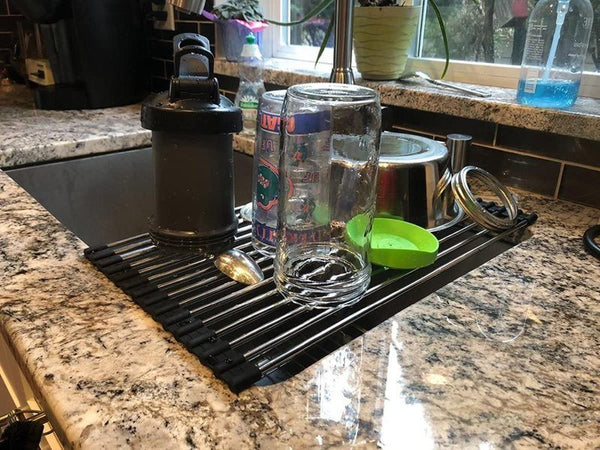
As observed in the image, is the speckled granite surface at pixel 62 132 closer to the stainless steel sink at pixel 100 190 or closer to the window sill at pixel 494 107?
the stainless steel sink at pixel 100 190

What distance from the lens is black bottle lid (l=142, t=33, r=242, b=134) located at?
64cm

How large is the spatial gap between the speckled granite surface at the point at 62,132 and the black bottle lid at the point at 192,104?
62cm

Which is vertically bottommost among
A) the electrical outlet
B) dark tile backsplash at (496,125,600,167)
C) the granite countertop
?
the granite countertop

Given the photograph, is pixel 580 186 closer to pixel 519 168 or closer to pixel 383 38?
pixel 519 168

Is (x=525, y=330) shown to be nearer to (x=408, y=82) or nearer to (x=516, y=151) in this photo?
(x=516, y=151)

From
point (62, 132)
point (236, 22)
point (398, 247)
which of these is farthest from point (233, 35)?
point (398, 247)

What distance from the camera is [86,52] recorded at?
1502 millimetres

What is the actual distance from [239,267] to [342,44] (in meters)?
0.41

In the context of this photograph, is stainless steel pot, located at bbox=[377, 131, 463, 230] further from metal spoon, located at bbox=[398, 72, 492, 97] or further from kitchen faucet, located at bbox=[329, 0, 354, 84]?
metal spoon, located at bbox=[398, 72, 492, 97]

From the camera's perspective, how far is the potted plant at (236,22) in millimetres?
1445

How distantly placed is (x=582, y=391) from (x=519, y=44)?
2.95 feet

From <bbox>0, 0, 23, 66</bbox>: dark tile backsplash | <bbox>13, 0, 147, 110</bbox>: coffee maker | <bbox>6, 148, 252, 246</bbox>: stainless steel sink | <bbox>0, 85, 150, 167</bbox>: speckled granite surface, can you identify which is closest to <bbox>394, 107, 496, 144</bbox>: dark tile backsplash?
<bbox>6, 148, 252, 246</bbox>: stainless steel sink

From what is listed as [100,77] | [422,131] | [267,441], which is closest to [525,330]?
[267,441]

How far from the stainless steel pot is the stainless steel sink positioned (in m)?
0.43
